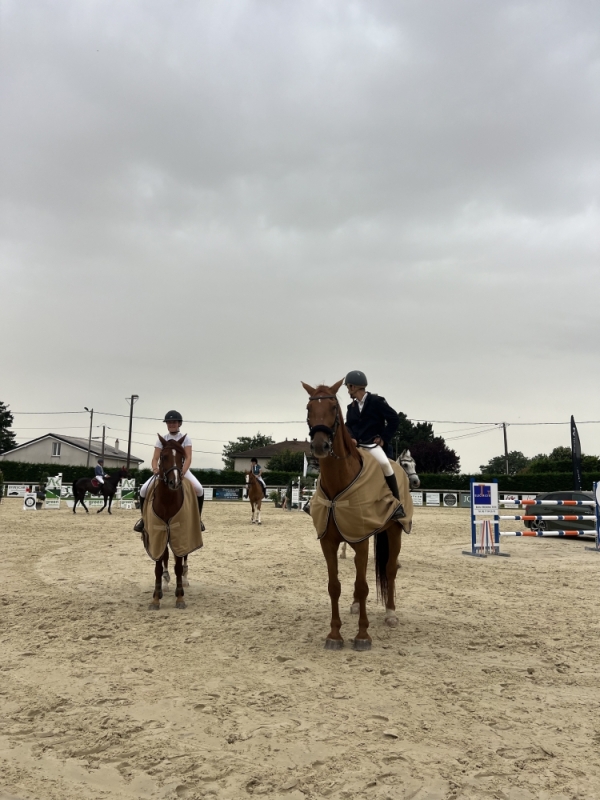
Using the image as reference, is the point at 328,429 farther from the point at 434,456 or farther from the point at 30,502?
the point at 434,456

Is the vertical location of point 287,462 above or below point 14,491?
above

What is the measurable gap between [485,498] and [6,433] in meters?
74.3

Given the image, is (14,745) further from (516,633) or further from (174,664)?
(516,633)

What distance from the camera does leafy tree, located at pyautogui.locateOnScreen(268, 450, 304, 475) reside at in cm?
6044

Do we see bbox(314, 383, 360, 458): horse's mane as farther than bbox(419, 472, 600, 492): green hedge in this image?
No

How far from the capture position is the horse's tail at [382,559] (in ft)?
21.6

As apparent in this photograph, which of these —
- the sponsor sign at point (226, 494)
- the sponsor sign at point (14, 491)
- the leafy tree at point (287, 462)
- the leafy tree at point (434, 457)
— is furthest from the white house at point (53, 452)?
the leafy tree at point (434, 457)

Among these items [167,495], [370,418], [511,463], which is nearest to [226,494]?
[167,495]

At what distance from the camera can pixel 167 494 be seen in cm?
708

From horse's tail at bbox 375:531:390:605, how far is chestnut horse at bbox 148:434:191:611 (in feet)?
7.85

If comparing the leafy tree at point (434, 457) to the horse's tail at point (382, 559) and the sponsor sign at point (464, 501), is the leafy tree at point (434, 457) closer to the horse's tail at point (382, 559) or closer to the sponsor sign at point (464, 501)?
the sponsor sign at point (464, 501)

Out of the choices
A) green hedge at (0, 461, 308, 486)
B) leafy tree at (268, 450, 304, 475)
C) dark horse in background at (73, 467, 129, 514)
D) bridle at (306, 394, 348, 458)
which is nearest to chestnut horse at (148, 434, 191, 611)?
bridle at (306, 394, 348, 458)

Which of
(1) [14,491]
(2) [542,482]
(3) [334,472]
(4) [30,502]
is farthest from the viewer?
(2) [542,482]

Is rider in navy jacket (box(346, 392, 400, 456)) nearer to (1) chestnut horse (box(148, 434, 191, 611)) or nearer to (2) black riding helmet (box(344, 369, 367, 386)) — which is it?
(2) black riding helmet (box(344, 369, 367, 386))
